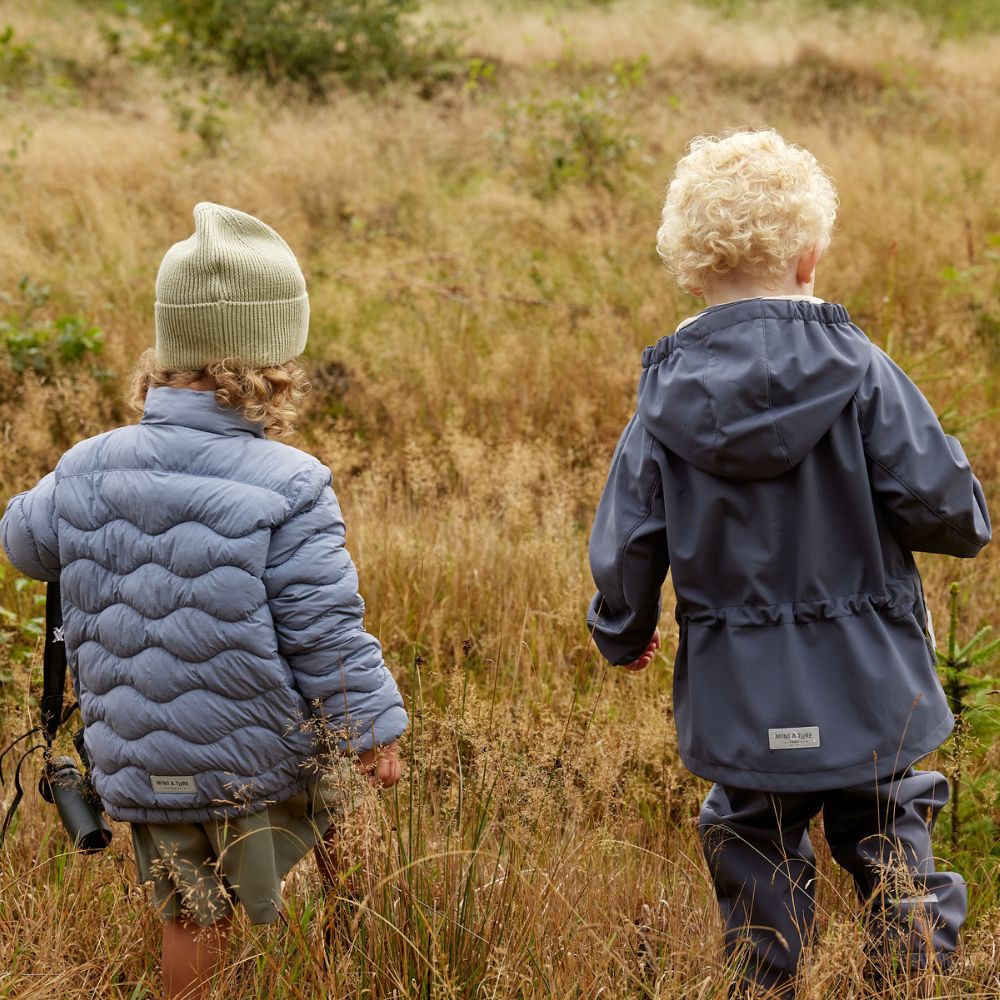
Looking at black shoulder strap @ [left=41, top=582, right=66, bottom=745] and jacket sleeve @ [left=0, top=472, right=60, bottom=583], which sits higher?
jacket sleeve @ [left=0, top=472, right=60, bottom=583]

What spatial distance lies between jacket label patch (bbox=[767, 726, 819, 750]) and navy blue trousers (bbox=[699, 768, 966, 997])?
15 centimetres

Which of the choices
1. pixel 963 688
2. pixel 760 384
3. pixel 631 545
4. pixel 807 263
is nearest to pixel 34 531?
pixel 631 545

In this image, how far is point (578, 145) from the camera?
7.87m

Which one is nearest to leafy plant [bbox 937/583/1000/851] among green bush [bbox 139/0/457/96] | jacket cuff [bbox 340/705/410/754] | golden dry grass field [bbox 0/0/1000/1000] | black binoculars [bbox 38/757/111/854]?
golden dry grass field [bbox 0/0/1000/1000]

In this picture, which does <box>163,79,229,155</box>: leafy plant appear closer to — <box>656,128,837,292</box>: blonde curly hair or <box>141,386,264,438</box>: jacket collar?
<box>141,386,264,438</box>: jacket collar

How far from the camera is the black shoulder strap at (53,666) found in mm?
2232

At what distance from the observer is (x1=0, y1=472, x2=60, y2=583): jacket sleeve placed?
2.11 m

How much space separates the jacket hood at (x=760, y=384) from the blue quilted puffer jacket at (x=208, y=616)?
2.38 feet

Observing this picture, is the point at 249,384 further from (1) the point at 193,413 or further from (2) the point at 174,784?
(2) the point at 174,784

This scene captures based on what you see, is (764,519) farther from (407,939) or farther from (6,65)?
(6,65)

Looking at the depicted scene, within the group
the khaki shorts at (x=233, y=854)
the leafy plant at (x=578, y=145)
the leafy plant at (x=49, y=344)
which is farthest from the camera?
the leafy plant at (x=578, y=145)

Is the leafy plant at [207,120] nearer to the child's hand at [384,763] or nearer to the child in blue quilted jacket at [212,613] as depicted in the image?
the child in blue quilted jacket at [212,613]

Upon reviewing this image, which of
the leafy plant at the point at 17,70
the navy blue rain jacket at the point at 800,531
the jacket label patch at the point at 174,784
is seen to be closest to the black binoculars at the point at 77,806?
the jacket label patch at the point at 174,784

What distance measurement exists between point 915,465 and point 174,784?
1518 mm
